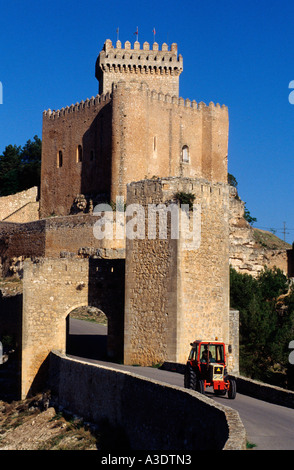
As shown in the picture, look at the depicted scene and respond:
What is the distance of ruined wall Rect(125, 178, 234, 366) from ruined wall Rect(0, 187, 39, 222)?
23.9 meters

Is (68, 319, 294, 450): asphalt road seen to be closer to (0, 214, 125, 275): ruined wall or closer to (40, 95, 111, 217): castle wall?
(0, 214, 125, 275): ruined wall

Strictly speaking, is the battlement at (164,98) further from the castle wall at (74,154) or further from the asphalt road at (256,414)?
the asphalt road at (256,414)

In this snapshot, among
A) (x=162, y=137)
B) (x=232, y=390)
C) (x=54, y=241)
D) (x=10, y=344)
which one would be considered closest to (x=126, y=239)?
(x=232, y=390)

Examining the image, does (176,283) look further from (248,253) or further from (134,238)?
(248,253)

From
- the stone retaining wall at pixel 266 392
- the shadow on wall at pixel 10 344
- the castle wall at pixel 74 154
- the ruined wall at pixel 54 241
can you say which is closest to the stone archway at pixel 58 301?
the shadow on wall at pixel 10 344

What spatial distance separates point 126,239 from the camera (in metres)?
20.2

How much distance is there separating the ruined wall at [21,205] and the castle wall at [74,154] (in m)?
0.68

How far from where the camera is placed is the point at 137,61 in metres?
44.5

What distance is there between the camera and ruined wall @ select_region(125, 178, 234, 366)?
61.2 feet

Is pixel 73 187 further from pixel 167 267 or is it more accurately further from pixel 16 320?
pixel 167 267

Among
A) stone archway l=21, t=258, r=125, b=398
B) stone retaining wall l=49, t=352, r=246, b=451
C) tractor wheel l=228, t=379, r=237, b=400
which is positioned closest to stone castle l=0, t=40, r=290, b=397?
stone archway l=21, t=258, r=125, b=398

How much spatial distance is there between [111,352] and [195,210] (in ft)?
15.9

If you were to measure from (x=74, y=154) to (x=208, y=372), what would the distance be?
2766 centimetres

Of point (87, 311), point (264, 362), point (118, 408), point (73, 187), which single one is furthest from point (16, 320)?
point (73, 187)
